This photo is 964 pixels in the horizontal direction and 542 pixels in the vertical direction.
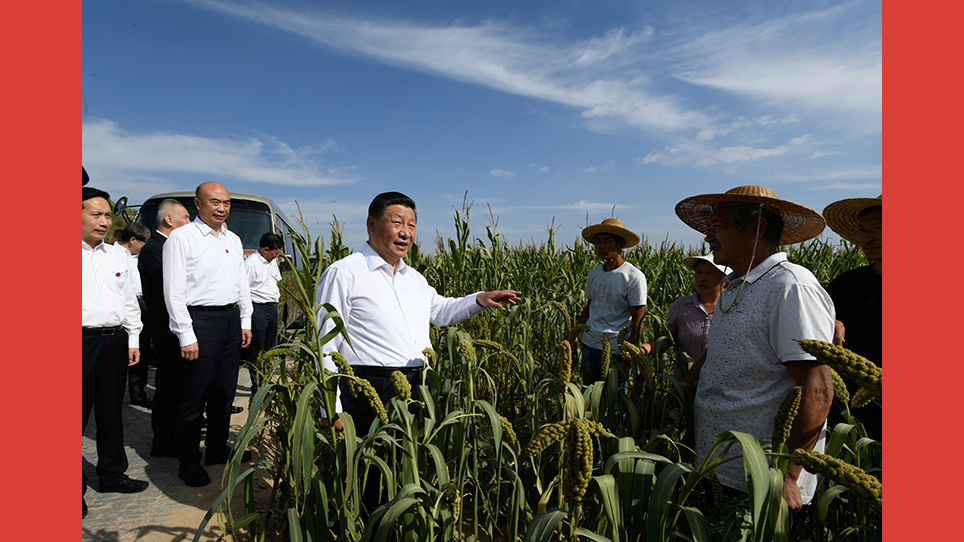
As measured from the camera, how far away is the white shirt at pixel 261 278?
4.78m

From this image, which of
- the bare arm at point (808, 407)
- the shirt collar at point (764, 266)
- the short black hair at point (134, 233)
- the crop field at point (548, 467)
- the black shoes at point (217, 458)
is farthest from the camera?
the short black hair at point (134, 233)

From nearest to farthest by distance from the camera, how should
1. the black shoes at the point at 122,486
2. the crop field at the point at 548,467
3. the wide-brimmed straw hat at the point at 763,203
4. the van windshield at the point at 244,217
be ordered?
the crop field at the point at 548,467 < the wide-brimmed straw hat at the point at 763,203 < the black shoes at the point at 122,486 < the van windshield at the point at 244,217

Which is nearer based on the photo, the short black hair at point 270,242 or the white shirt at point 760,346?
the white shirt at point 760,346

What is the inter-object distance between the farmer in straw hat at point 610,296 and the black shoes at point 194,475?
2.40 meters

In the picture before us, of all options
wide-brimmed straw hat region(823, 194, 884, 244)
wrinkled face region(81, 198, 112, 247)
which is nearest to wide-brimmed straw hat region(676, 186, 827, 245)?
wide-brimmed straw hat region(823, 194, 884, 244)

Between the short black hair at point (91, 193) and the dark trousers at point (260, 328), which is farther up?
the short black hair at point (91, 193)

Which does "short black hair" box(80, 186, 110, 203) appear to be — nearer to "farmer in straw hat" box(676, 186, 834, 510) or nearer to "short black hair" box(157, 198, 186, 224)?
"short black hair" box(157, 198, 186, 224)

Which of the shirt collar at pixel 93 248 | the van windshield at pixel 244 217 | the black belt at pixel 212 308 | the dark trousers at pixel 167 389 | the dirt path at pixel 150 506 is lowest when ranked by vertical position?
the dirt path at pixel 150 506

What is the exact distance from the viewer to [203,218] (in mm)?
2943

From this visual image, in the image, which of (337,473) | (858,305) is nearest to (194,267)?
(337,473)

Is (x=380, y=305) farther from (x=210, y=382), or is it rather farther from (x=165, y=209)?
(x=165, y=209)

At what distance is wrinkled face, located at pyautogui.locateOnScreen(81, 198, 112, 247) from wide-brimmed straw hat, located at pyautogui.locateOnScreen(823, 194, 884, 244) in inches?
153

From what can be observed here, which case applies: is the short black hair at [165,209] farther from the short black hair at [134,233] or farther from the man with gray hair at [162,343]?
the short black hair at [134,233]

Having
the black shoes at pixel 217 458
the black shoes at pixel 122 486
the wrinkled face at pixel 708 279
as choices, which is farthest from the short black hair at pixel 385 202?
the black shoes at pixel 122 486
